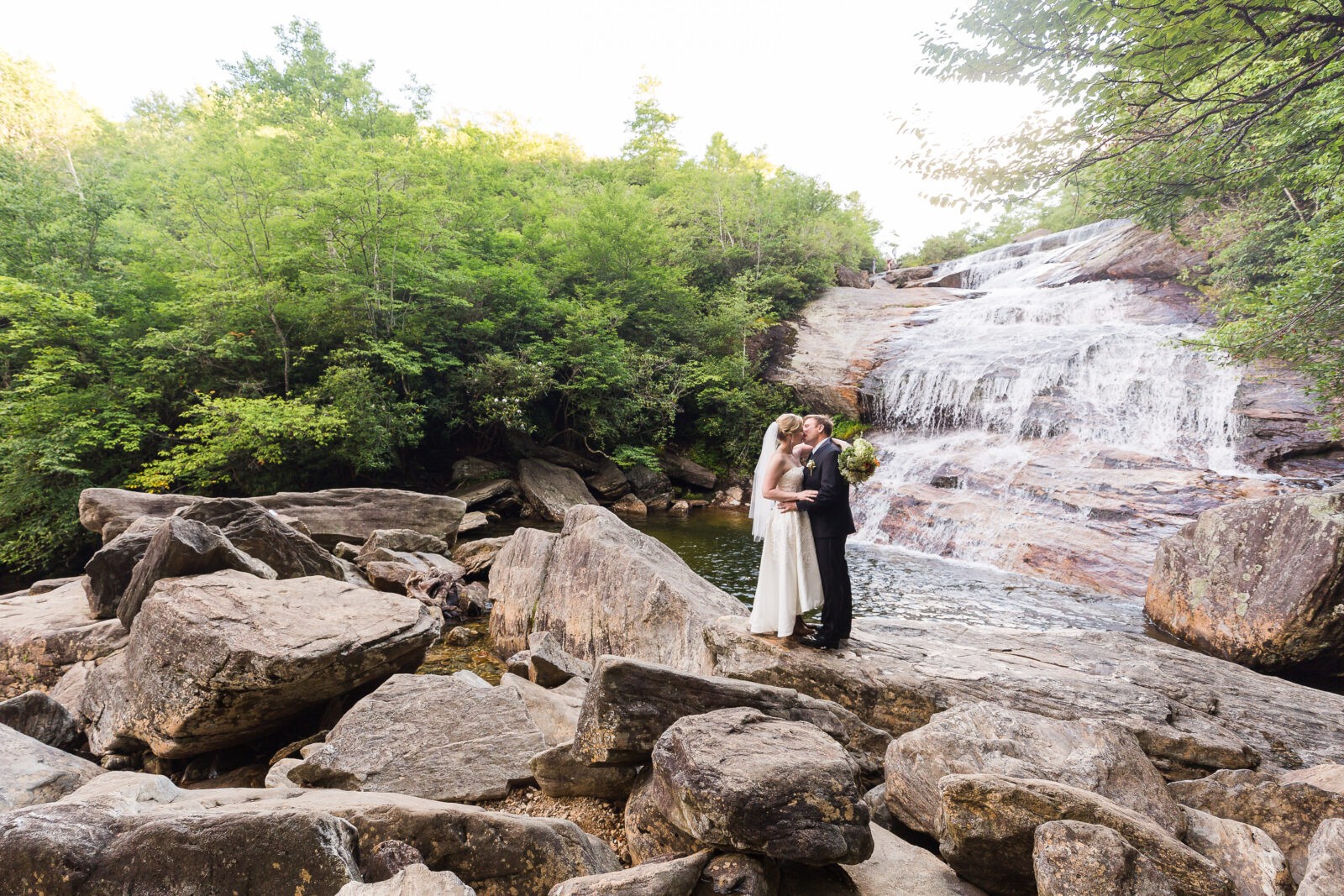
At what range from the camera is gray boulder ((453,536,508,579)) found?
35.1 ft

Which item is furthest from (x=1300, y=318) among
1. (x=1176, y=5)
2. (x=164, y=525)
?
(x=164, y=525)

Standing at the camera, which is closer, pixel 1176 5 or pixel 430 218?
pixel 1176 5

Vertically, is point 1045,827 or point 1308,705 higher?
point 1045,827

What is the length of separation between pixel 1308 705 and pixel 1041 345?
15.3 m

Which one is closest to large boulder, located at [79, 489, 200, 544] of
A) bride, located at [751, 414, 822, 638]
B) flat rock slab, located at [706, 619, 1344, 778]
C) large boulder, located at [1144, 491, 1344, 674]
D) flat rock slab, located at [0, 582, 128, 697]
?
flat rock slab, located at [0, 582, 128, 697]

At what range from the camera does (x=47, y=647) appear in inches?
237

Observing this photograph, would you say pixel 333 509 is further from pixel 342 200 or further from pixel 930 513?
pixel 930 513

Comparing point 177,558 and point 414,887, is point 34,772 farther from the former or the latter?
point 414,887

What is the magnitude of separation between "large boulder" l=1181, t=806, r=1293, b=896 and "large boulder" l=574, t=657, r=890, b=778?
2.15m

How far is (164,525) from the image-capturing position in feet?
19.0

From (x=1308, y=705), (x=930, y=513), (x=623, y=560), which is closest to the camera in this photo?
(x=1308, y=705)

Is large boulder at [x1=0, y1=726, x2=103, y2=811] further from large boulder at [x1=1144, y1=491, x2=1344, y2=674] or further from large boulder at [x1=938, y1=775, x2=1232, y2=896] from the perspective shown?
large boulder at [x1=1144, y1=491, x2=1344, y2=674]

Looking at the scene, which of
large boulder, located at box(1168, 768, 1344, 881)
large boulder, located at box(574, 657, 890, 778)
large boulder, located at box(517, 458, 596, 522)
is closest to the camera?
large boulder, located at box(1168, 768, 1344, 881)

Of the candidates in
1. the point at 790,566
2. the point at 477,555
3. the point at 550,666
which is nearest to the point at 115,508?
the point at 477,555
